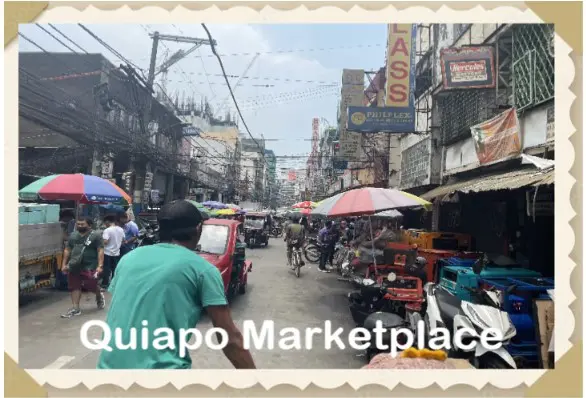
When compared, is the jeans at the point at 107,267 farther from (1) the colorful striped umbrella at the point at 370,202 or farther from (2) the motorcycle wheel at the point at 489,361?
(2) the motorcycle wheel at the point at 489,361

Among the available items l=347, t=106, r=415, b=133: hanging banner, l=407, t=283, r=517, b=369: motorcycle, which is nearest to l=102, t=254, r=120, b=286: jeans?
l=407, t=283, r=517, b=369: motorcycle

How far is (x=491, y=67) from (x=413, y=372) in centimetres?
734

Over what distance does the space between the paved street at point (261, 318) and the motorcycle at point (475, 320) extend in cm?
78

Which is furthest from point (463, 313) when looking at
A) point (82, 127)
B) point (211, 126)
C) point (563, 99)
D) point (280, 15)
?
point (211, 126)

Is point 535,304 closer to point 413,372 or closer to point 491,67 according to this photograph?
point 413,372

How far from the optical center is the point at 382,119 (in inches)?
433

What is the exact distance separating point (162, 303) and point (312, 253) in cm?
1252

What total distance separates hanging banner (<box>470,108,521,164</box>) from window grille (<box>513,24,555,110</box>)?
17.4 inches

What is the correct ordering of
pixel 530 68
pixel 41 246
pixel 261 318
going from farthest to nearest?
pixel 530 68 < pixel 41 246 < pixel 261 318

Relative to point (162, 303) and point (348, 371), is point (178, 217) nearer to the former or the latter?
point (162, 303)

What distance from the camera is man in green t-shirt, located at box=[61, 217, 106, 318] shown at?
5988 mm

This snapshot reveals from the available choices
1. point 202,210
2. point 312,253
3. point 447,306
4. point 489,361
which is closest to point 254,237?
point 312,253

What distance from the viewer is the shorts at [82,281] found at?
235 inches

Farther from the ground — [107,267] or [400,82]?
[400,82]
